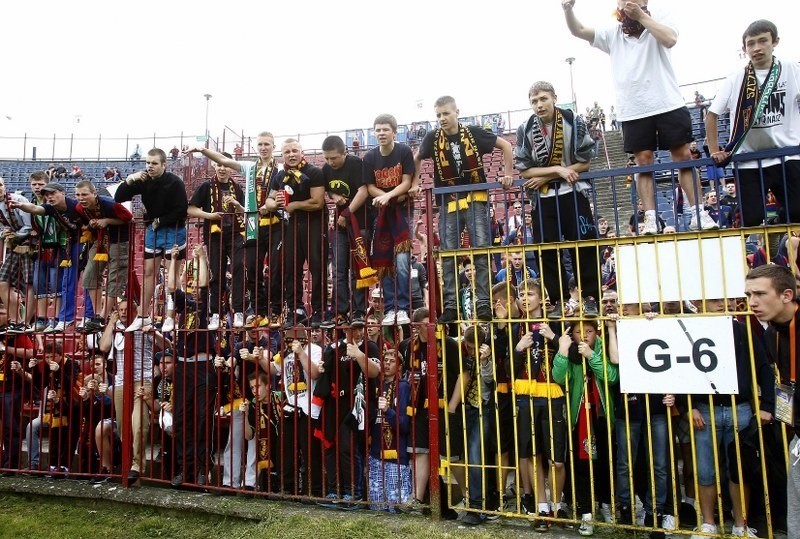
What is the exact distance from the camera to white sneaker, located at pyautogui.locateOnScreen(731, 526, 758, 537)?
4102 mm

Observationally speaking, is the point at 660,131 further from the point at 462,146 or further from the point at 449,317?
the point at 449,317

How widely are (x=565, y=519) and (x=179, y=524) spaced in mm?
3428

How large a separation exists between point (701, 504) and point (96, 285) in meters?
6.47

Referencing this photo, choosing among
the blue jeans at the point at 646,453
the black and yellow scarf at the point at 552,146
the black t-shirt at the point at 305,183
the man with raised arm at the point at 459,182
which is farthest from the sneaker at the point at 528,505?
the black t-shirt at the point at 305,183

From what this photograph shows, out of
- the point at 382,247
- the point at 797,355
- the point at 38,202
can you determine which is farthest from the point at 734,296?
the point at 38,202

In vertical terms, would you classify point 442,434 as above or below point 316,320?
below

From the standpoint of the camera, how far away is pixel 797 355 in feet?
11.6

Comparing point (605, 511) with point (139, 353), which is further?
point (139, 353)

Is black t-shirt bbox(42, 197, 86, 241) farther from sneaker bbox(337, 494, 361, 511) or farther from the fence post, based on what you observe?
sneaker bbox(337, 494, 361, 511)

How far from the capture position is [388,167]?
568 centimetres

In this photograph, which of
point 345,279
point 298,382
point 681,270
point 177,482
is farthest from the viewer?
point 177,482

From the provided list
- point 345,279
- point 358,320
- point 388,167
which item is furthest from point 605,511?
point 388,167

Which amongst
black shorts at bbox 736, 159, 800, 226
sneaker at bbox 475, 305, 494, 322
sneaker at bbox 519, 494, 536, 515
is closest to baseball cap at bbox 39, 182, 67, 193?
sneaker at bbox 475, 305, 494, 322

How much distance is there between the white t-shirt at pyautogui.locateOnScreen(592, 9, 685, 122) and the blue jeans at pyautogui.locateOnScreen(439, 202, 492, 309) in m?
1.46
